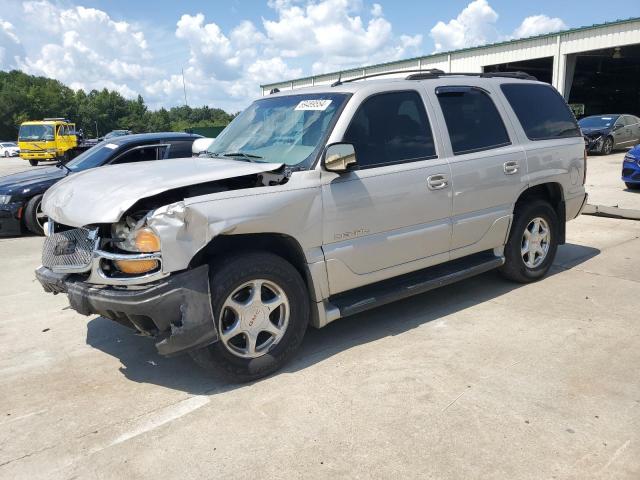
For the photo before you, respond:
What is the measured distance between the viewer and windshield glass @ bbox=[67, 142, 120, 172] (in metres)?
8.45

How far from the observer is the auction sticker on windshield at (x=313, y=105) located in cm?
425

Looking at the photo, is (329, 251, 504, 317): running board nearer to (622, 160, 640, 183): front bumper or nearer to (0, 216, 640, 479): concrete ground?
(0, 216, 640, 479): concrete ground

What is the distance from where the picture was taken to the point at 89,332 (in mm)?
4676

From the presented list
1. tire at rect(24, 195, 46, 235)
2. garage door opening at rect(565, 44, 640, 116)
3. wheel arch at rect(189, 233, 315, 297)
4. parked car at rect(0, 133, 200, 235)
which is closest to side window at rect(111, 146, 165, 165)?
parked car at rect(0, 133, 200, 235)

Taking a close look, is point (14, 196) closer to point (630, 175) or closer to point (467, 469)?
point (467, 469)

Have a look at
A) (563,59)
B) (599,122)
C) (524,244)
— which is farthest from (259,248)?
(563,59)

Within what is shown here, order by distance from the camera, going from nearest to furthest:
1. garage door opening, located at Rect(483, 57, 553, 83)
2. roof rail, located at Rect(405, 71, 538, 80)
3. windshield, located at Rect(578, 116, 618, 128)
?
roof rail, located at Rect(405, 71, 538, 80)
windshield, located at Rect(578, 116, 618, 128)
garage door opening, located at Rect(483, 57, 553, 83)

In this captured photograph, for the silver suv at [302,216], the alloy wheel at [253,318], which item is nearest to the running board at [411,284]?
the silver suv at [302,216]

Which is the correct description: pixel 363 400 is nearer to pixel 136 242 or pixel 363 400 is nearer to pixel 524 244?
pixel 136 242

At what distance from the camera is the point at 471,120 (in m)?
4.93

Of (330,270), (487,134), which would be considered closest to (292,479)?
(330,270)

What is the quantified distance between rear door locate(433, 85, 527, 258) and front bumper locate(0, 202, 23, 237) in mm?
7247

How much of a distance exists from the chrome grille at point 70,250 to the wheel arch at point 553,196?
410 centimetres

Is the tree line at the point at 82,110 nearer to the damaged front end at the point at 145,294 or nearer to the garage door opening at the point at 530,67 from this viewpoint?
the garage door opening at the point at 530,67
